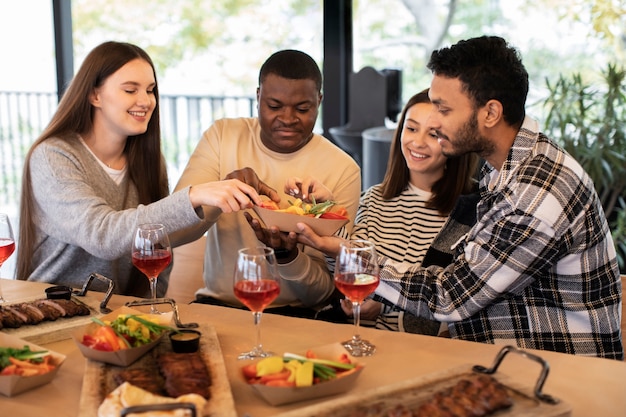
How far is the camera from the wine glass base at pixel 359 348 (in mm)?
1688

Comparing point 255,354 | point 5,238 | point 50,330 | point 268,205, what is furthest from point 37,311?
point 268,205

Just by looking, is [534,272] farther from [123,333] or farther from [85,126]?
[85,126]

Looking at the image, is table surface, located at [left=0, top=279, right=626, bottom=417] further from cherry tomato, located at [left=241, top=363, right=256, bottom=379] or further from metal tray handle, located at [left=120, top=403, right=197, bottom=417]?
metal tray handle, located at [left=120, top=403, right=197, bottom=417]

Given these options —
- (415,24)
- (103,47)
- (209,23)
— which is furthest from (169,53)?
(103,47)

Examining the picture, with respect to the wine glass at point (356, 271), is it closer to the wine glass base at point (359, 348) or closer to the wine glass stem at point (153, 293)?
the wine glass base at point (359, 348)

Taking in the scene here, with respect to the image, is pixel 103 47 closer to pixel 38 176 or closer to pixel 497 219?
pixel 38 176

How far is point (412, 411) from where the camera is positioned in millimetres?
1324

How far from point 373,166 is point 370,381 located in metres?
2.80

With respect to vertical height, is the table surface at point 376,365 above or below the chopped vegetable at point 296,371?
below

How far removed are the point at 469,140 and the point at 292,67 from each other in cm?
74

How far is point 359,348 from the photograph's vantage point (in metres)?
1.71

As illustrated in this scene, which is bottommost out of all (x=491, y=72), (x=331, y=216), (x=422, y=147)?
(x=331, y=216)

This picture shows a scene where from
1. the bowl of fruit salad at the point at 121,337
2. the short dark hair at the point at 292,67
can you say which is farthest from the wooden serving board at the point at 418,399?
the short dark hair at the point at 292,67

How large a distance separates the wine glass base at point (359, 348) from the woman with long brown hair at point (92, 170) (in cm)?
74
